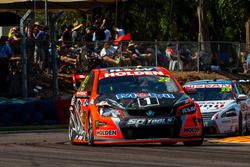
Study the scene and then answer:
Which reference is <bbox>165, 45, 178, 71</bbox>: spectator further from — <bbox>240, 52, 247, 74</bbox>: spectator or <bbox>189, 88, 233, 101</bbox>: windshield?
<bbox>189, 88, 233, 101</bbox>: windshield

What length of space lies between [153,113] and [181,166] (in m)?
3.26

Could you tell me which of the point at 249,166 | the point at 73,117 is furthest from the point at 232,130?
the point at 249,166

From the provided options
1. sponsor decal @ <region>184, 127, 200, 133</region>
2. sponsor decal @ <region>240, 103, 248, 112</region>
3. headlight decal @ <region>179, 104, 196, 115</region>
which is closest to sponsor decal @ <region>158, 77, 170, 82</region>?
headlight decal @ <region>179, 104, 196, 115</region>

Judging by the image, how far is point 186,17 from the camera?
58.6m

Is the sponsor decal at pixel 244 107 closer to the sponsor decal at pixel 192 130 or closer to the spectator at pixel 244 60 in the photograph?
the sponsor decal at pixel 192 130

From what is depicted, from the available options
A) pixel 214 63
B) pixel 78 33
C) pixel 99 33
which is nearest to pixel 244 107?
pixel 99 33

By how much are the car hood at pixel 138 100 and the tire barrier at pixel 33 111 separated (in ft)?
25.5

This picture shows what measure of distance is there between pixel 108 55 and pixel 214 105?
9.16 metres

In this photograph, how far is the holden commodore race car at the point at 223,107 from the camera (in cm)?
1858

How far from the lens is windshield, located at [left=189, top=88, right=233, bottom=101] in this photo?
64.6 ft

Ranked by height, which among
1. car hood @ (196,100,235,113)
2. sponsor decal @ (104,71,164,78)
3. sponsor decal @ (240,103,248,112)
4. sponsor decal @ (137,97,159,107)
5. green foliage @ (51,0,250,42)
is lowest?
green foliage @ (51,0,250,42)

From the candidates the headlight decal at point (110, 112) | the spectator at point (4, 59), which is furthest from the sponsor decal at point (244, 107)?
the spectator at point (4, 59)

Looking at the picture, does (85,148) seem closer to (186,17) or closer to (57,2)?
(57,2)

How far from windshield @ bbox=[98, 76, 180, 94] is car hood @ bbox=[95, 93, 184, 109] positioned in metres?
0.50
